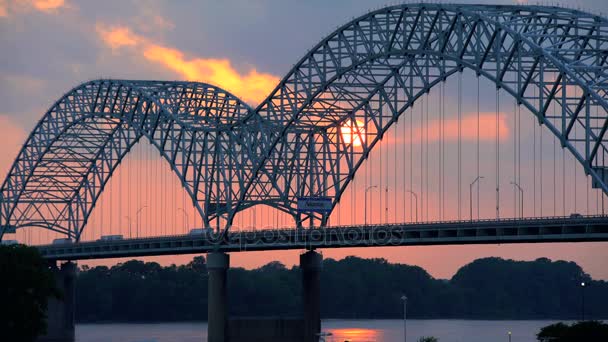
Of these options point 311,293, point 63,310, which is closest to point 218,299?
point 311,293

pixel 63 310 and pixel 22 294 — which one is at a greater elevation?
pixel 22 294

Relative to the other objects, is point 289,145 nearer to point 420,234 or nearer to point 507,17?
point 420,234

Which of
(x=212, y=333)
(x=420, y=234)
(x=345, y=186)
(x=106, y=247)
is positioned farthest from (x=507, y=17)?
(x=106, y=247)

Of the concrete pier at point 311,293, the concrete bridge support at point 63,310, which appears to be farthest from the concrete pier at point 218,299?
the concrete bridge support at point 63,310

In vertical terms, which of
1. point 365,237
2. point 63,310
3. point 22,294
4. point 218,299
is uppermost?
point 365,237

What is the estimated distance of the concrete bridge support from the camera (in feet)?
538

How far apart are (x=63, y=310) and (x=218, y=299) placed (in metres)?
41.5

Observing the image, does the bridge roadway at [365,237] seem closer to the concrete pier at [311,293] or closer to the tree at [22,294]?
the concrete pier at [311,293]

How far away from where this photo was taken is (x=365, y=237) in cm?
11412

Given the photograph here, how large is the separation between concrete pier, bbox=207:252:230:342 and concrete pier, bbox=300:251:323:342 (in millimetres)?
7044

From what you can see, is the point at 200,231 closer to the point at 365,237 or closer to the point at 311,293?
the point at 311,293

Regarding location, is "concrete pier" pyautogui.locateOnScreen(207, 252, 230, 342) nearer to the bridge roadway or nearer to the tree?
the bridge roadway

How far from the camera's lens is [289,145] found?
131000 mm

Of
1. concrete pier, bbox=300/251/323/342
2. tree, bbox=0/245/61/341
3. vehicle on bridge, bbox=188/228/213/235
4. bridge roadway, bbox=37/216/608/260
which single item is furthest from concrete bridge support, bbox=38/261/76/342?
tree, bbox=0/245/61/341
